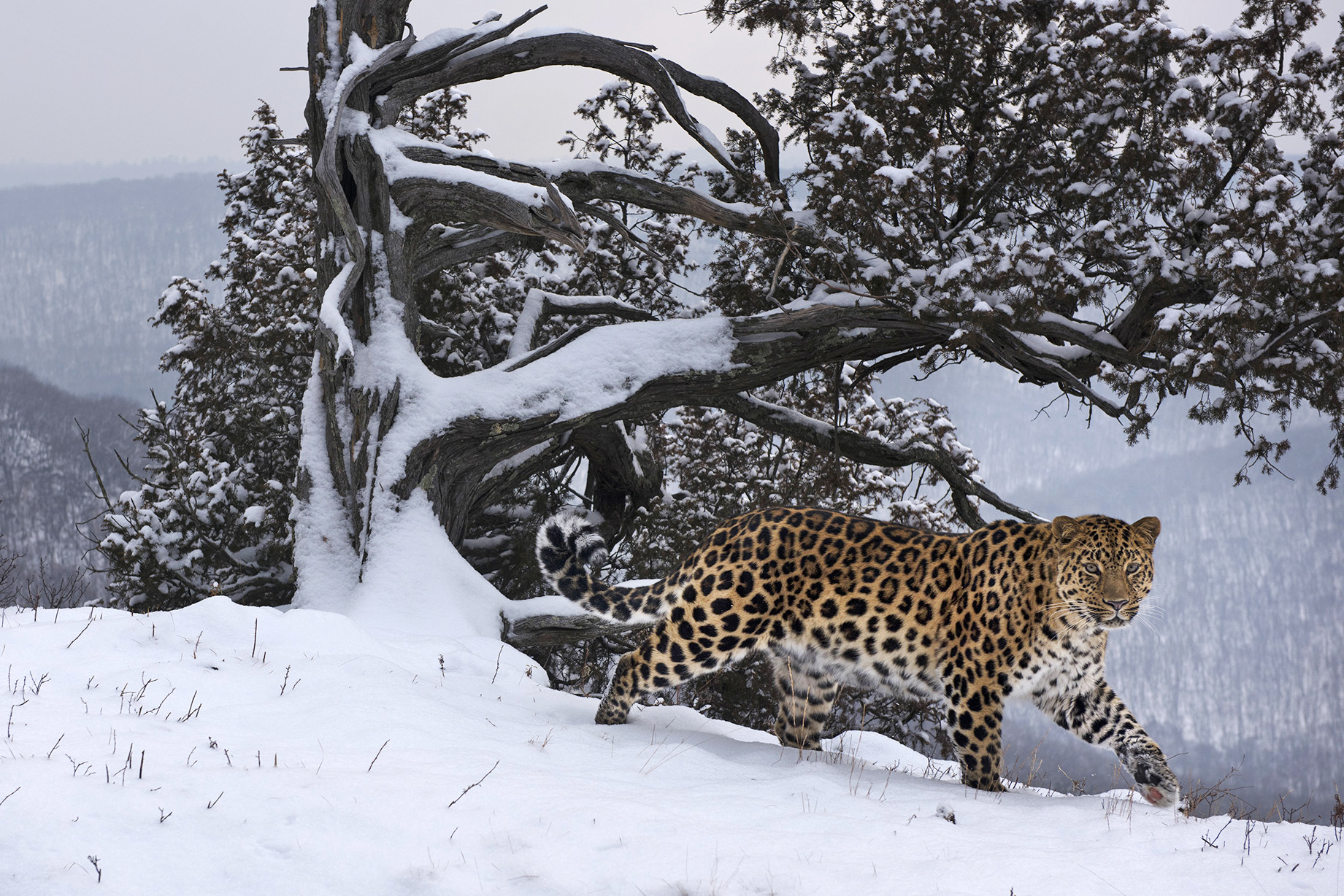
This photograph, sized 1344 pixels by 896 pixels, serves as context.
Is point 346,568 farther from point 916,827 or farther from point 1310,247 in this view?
point 1310,247

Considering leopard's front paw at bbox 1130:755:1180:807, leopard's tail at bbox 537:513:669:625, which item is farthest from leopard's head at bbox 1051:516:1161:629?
leopard's tail at bbox 537:513:669:625

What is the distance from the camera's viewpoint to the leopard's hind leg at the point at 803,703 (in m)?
6.61

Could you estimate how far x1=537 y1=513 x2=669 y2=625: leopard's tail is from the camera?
Result: 6285 mm

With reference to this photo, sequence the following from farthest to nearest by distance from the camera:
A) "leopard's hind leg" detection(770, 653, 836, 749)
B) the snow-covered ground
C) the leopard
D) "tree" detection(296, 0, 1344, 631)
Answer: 1. "tree" detection(296, 0, 1344, 631)
2. "leopard's hind leg" detection(770, 653, 836, 749)
3. the leopard
4. the snow-covered ground

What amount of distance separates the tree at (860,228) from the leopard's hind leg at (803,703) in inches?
173

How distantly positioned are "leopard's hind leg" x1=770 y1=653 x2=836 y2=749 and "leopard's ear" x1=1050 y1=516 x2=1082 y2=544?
5.95 feet

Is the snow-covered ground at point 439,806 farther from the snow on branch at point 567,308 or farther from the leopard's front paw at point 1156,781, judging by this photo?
the snow on branch at point 567,308

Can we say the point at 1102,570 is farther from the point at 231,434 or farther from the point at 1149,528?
the point at 231,434

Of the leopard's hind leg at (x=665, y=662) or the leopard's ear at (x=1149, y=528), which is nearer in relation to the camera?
the leopard's ear at (x=1149, y=528)

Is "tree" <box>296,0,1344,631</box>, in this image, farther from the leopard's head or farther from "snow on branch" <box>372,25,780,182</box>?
the leopard's head

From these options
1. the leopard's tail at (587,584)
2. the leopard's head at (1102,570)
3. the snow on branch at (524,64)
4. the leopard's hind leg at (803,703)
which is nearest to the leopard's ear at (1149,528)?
the leopard's head at (1102,570)

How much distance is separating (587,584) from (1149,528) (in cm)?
332

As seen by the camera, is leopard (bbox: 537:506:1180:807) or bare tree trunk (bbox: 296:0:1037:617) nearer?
leopard (bbox: 537:506:1180:807)

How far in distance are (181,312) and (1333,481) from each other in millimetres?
14656
